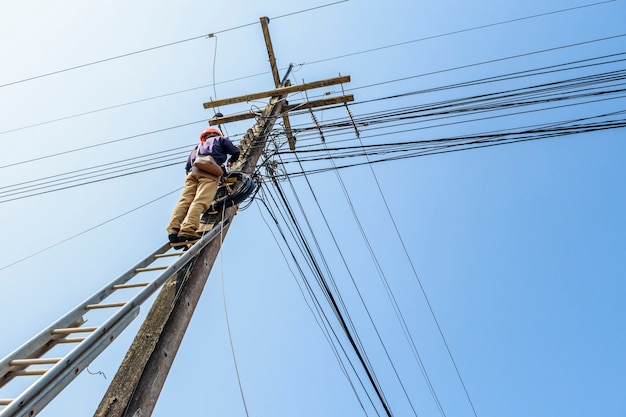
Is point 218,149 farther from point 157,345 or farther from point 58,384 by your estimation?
point 58,384

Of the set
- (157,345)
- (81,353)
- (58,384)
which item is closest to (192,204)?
(157,345)

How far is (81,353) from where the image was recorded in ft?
6.98

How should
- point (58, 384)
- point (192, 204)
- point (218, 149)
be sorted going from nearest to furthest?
point (58, 384) < point (192, 204) < point (218, 149)

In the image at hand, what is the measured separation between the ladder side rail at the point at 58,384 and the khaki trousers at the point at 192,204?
150 cm

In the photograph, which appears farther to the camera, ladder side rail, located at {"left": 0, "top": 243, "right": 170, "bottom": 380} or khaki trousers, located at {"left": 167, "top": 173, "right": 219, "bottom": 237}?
khaki trousers, located at {"left": 167, "top": 173, "right": 219, "bottom": 237}

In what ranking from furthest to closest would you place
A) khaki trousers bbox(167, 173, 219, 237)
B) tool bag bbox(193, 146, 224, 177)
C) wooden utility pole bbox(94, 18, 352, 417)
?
1. tool bag bbox(193, 146, 224, 177)
2. khaki trousers bbox(167, 173, 219, 237)
3. wooden utility pole bbox(94, 18, 352, 417)

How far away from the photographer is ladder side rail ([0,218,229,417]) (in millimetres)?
1737

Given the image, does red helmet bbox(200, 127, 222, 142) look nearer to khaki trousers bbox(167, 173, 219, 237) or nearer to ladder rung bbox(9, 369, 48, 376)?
khaki trousers bbox(167, 173, 219, 237)

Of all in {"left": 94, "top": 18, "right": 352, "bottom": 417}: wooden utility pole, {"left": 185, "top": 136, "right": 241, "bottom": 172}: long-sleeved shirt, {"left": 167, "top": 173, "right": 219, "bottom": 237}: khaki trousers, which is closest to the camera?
{"left": 94, "top": 18, "right": 352, "bottom": 417}: wooden utility pole

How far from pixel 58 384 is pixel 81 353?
0.21m

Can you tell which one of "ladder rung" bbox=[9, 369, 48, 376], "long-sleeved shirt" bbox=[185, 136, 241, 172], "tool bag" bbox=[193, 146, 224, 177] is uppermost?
"long-sleeved shirt" bbox=[185, 136, 241, 172]

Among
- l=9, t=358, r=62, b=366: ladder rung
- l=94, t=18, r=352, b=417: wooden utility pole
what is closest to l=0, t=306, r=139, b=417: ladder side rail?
l=9, t=358, r=62, b=366: ladder rung

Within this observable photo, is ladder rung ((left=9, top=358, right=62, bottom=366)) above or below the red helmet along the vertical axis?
below

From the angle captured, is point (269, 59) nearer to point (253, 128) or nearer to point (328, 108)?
point (328, 108)
